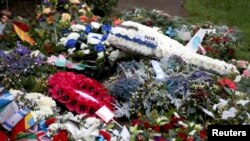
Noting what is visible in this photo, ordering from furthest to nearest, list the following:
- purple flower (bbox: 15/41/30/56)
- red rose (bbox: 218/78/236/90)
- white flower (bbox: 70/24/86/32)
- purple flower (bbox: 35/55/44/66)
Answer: white flower (bbox: 70/24/86/32)
purple flower (bbox: 15/41/30/56)
purple flower (bbox: 35/55/44/66)
red rose (bbox: 218/78/236/90)

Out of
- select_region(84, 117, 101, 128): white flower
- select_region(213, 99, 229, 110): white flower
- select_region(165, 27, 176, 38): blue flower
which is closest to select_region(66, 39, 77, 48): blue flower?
select_region(165, 27, 176, 38): blue flower

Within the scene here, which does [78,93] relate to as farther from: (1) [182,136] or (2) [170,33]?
(2) [170,33]

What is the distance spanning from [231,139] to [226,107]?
752 millimetres

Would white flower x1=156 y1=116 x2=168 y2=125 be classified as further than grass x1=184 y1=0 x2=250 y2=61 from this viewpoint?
No

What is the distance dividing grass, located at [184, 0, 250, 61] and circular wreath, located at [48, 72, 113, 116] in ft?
12.4

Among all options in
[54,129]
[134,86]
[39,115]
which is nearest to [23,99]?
[39,115]

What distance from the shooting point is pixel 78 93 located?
20.0 feet

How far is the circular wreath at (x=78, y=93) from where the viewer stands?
5980mm

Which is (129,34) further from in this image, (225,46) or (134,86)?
(225,46)

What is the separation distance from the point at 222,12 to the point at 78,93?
5.81 metres

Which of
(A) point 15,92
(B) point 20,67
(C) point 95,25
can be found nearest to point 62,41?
(C) point 95,25

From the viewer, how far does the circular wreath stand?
5.98 meters

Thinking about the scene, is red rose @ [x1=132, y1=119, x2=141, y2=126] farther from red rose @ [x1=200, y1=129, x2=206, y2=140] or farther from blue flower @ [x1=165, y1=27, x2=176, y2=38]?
blue flower @ [x1=165, y1=27, x2=176, y2=38]

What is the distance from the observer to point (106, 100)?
6.20 m
